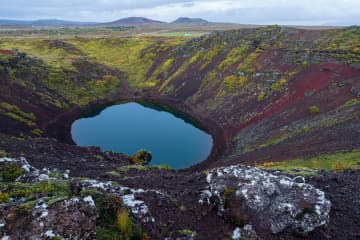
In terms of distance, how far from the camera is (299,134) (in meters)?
52.8

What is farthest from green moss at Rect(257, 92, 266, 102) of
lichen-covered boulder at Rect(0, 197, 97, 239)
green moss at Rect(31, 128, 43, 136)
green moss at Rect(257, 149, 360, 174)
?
lichen-covered boulder at Rect(0, 197, 97, 239)

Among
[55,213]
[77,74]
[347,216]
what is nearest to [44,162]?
[55,213]

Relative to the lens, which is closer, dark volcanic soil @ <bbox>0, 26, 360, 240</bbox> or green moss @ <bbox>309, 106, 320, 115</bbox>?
dark volcanic soil @ <bbox>0, 26, 360, 240</bbox>

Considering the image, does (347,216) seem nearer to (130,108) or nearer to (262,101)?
(262,101)

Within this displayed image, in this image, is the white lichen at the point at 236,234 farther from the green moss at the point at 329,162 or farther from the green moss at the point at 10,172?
the green moss at the point at 329,162

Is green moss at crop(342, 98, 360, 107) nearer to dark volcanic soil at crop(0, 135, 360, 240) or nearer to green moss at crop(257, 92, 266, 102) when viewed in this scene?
green moss at crop(257, 92, 266, 102)

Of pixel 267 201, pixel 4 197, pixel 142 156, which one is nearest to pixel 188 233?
pixel 267 201

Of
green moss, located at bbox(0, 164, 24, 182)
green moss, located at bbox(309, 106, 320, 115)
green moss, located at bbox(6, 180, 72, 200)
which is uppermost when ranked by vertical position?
green moss, located at bbox(6, 180, 72, 200)

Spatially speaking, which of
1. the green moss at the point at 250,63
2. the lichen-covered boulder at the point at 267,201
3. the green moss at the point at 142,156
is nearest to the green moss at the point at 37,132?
the green moss at the point at 142,156

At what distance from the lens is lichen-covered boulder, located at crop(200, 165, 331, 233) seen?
1689cm

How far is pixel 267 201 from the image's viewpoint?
17.8m

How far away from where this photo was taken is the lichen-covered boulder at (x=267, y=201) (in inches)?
665

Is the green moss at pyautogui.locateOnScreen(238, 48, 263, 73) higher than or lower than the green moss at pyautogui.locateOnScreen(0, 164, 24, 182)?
lower

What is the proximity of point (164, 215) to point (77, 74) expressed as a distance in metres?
106
